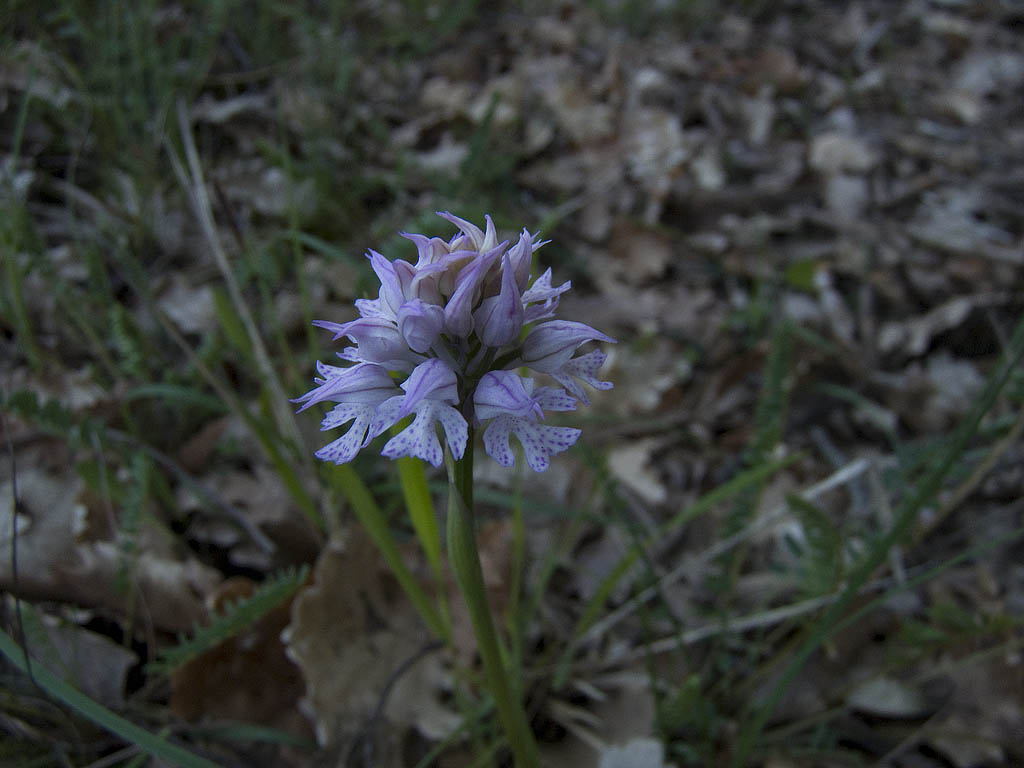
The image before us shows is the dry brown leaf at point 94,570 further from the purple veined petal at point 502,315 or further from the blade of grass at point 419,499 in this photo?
the purple veined petal at point 502,315

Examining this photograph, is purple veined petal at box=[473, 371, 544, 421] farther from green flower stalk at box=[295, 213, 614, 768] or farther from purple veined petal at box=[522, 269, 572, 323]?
purple veined petal at box=[522, 269, 572, 323]

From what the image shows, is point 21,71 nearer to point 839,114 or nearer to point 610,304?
point 610,304

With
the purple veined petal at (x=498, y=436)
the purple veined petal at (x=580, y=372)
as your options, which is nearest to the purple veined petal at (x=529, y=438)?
the purple veined petal at (x=498, y=436)

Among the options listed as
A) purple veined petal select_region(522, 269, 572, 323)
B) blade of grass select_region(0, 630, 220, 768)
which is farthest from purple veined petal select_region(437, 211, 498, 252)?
blade of grass select_region(0, 630, 220, 768)

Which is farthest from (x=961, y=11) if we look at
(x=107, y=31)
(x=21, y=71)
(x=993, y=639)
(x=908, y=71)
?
(x=21, y=71)

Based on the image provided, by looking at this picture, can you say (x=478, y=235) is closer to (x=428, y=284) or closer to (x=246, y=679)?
(x=428, y=284)

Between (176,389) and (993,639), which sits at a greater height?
(176,389)
